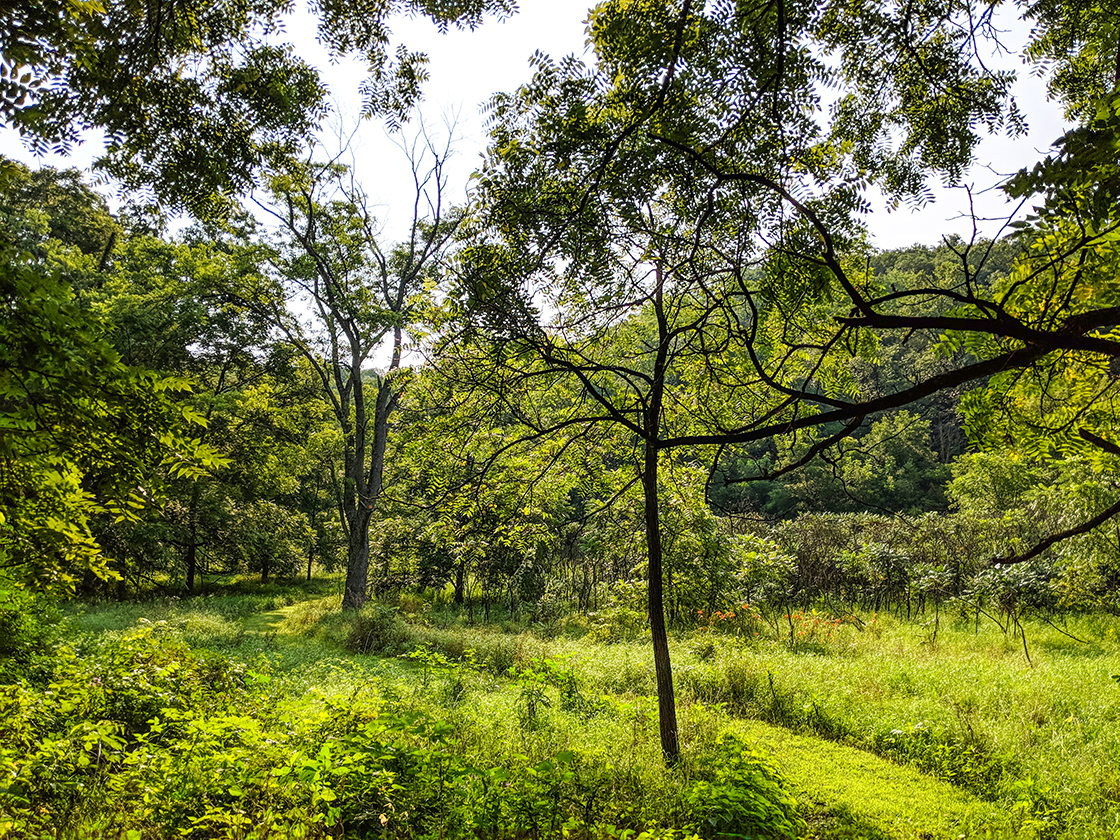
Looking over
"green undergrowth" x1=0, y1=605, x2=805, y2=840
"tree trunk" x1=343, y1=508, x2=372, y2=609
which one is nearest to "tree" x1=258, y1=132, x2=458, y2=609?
"tree trunk" x1=343, y1=508, x2=372, y2=609

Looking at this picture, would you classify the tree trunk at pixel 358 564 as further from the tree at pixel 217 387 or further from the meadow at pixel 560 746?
the meadow at pixel 560 746

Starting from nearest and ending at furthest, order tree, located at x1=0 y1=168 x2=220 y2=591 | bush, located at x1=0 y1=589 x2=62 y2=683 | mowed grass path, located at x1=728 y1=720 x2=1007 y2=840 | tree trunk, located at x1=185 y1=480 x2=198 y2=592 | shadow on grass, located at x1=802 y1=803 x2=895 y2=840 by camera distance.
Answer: tree, located at x1=0 y1=168 x2=220 y2=591 → shadow on grass, located at x1=802 y1=803 x2=895 y2=840 → mowed grass path, located at x1=728 y1=720 x2=1007 y2=840 → bush, located at x1=0 y1=589 x2=62 y2=683 → tree trunk, located at x1=185 y1=480 x2=198 y2=592

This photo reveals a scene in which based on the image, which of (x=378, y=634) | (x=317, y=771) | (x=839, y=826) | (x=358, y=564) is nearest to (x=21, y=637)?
(x=317, y=771)

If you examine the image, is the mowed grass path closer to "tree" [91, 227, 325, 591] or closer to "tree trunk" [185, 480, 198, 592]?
"tree" [91, 227, 325, 591]

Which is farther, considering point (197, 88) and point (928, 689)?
point (928, 689)

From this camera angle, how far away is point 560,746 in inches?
198

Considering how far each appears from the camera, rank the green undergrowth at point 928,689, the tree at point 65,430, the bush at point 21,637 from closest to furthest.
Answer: the tree at point 65,430
the green undergrowth at point 928,689
the bush at point 21,637

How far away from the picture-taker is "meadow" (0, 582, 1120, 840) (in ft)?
10.8

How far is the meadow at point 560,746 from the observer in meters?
3.29

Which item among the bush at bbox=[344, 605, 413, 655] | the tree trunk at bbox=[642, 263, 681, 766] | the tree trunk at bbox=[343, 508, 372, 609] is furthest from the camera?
the tree trunk at bbox=[343, 508, 372, 609]

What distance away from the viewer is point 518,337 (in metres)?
3.65

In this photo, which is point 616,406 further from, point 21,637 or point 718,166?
point 21,637

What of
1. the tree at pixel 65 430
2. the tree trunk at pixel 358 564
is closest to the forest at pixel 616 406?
the tree at pixel 65 430

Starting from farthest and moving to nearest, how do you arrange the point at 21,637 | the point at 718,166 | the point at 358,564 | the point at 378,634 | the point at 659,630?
the point at 358,564 < the point at 378,634 < the point at 21,637 < the point at 659,630 < the point at 718,166
